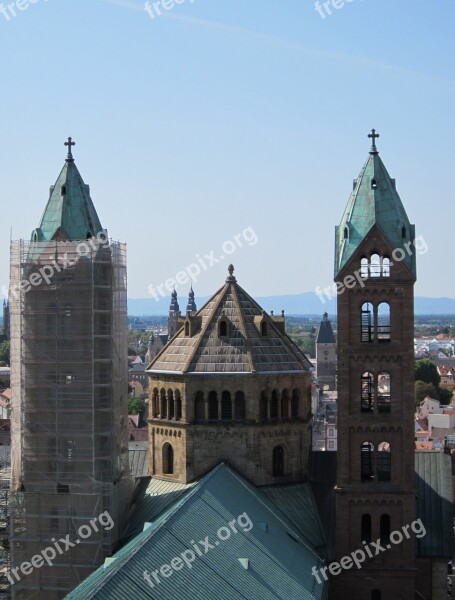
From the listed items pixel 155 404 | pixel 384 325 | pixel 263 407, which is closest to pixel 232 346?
pixel 263 407

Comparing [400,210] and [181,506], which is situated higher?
[400,210]

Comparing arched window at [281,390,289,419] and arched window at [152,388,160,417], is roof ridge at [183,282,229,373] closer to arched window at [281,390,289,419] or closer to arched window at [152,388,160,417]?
arched window at [152,388,160,417]

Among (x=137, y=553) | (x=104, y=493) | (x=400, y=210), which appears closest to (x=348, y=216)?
(x=400, y=210)

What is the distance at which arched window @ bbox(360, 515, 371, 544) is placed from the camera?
54562mm

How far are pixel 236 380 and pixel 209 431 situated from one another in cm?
306

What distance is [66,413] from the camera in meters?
52.2

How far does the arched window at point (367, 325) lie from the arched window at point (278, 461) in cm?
787

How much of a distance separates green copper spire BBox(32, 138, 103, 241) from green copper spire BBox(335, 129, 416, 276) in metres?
13.0

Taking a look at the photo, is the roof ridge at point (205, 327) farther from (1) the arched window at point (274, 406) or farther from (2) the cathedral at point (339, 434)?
(1) the arched window at point (274, 406)

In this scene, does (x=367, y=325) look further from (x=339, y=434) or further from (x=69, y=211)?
(x=69, y=211)

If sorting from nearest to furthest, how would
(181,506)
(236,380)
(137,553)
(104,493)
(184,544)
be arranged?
(137,553) < (184,544) < (181,506) < (104,493) < (236,380)

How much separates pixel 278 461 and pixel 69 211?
17442 mm

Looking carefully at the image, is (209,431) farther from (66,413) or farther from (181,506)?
(181,506)

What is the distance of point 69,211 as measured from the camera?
55.6 meters
